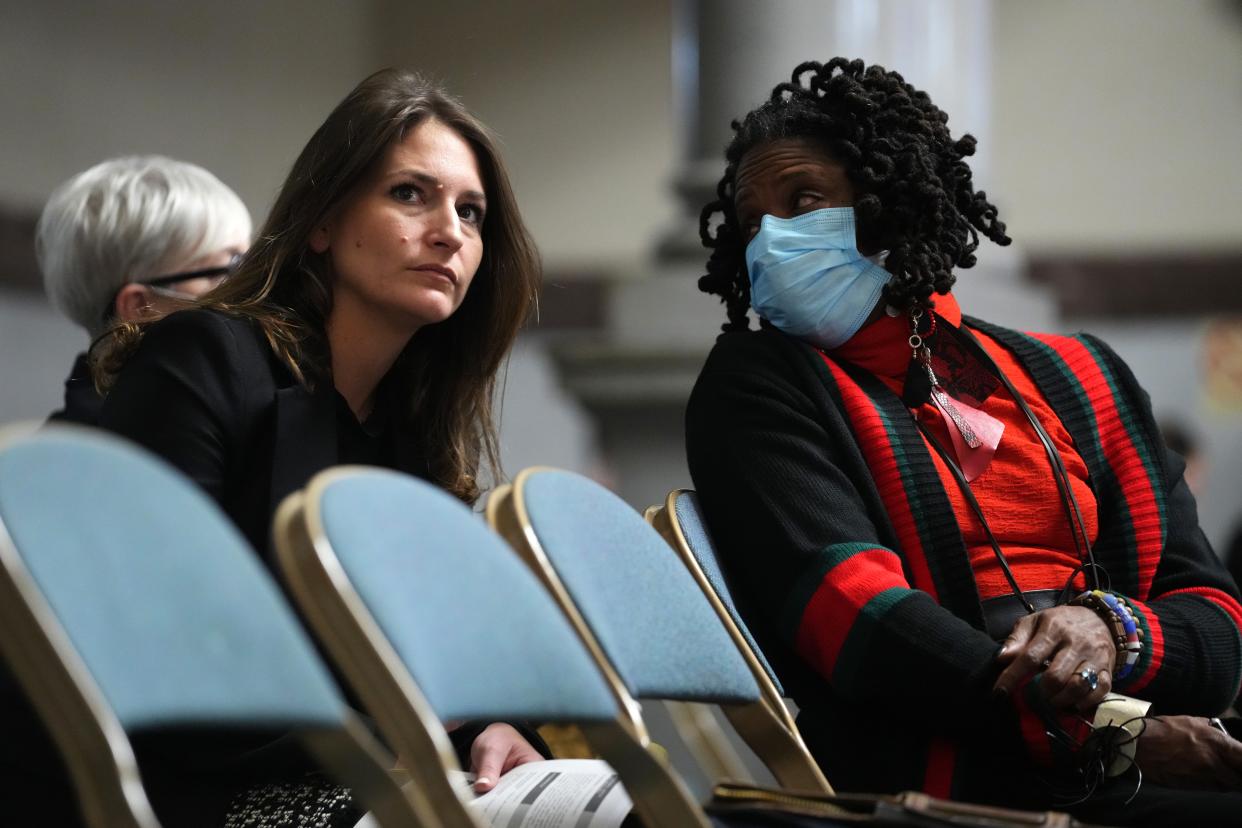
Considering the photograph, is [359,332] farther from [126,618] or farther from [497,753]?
[126,618]

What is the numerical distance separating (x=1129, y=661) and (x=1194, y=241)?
692cm

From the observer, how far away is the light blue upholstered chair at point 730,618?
1.94 metres

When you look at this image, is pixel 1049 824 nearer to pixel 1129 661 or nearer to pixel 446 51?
pixel 1129 661

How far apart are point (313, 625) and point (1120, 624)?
1195 mm

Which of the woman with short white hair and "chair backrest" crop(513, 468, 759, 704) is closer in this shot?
"chair backrest" crop(513, 468, 759, 704)

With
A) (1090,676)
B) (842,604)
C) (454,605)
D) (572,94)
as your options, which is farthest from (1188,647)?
(572,94)

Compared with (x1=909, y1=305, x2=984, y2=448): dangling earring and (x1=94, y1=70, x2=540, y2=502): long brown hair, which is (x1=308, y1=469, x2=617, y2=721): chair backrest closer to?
(x1=94, y1=70, x2=540, y2=502): long brown hair

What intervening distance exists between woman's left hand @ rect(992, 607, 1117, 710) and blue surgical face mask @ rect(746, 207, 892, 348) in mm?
554

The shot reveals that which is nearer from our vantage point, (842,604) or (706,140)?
(842,604)

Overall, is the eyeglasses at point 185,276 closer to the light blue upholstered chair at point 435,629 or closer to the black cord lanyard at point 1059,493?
the black cord lanyard at point 1059,493

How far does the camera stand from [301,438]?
2.08m

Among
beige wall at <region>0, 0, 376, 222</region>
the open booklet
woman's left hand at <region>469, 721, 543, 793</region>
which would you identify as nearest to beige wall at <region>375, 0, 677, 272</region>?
beige wall at <region>0, 0, 376, 222</region>

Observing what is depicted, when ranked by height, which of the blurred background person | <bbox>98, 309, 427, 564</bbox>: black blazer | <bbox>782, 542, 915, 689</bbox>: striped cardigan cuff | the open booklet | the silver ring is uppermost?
<bbox>98, 309, 427, 564</bbox>: black blazer

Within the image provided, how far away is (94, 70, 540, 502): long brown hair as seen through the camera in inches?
87.7
